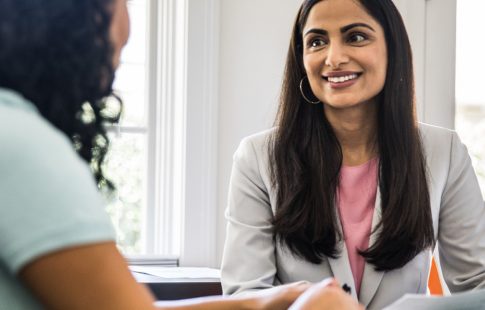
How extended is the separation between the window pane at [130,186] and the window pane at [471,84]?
137 cm

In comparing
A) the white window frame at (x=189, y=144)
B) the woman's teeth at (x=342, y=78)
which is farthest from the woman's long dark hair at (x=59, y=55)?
the white window frame at (x=189, y=144)

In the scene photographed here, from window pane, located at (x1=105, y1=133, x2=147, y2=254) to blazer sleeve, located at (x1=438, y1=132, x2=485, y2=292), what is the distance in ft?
5.24

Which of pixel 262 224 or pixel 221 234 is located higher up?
pixel 262 224

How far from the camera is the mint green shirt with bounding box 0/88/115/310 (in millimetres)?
615

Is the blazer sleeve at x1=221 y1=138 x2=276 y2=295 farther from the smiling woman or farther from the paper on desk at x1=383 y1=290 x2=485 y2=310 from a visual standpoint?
the paper on desk at x1=383 y1=290 x2=485 y2=310

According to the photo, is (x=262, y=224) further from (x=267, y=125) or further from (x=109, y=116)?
(x=267, y=125)

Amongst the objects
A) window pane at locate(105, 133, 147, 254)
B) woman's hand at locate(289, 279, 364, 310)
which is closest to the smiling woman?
woman's hand at locate(289, 279, 364, 310)

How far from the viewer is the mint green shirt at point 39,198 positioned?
0.62 meters

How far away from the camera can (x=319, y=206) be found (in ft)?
5.98

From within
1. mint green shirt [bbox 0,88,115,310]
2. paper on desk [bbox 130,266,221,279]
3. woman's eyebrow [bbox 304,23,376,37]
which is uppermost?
woman's eyebrow [bbox 304,23,376,37]

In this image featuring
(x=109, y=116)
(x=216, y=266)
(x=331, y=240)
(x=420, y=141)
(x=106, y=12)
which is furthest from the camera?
(x=216, y=266)

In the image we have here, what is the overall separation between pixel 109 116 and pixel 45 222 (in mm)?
333

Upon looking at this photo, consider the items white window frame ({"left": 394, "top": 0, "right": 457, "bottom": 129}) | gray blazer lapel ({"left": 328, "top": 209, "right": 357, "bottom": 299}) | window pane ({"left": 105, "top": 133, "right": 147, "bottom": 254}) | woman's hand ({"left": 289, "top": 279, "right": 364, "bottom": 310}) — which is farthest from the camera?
white window frame ({"left": 394, "top": 0, "right": 457, "bottom": 129})

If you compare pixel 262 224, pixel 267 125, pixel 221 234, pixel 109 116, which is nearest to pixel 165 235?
pixel 221 234
